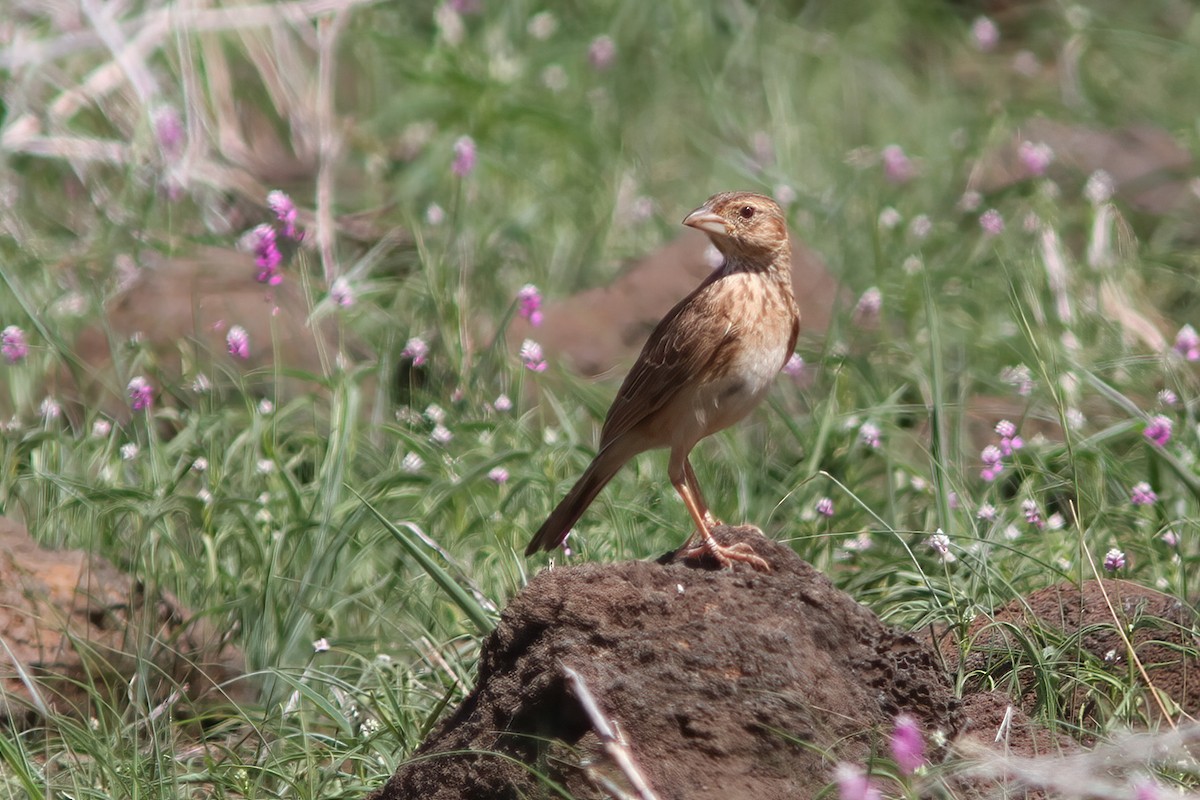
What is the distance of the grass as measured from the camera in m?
4.54

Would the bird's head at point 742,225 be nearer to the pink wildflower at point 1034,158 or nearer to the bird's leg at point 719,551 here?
the bird's leg at point 719,551

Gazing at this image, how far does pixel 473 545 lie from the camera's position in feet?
17.1

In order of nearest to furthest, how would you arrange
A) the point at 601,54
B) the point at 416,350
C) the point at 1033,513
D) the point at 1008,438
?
1. the point at 1033,513
2. the point at 1008,438
3. the point at 416,350
4. the point at 601,54

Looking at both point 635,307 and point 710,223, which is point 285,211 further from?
point 635,307

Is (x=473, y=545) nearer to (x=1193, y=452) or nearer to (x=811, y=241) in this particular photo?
(x=1193, y=452)

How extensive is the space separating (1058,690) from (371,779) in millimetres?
1721

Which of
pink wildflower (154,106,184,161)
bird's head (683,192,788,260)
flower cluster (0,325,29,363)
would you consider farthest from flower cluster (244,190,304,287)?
pink wildflower (154,106,184,161)

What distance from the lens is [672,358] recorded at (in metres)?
4.58

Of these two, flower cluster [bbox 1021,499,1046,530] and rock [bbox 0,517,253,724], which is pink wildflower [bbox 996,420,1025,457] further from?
rock [bbox 0,517,253,724]

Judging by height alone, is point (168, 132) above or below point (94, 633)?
above

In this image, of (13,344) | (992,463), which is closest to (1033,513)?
(992,463)

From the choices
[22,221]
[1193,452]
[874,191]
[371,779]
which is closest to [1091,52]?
[874,191]

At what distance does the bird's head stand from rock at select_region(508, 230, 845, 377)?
2.08 m

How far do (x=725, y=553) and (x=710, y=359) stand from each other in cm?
80
